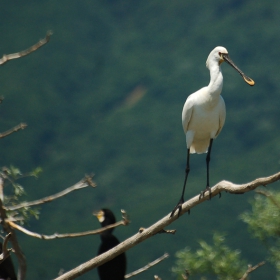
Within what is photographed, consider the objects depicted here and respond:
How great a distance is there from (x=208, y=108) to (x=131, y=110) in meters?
7.27

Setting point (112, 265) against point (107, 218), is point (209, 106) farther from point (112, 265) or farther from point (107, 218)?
point (107, 218)

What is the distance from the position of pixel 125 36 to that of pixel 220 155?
2.91 m

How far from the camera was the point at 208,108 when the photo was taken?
4656mm

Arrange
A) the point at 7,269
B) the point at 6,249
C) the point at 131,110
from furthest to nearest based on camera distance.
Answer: the point at 131,110, the point at 7,269, the point at 6,249

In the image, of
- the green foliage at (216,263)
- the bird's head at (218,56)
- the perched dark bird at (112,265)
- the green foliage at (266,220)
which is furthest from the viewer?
the green foliage at (216,263)

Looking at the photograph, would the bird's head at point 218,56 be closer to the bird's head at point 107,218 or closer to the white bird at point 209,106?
the white bird at point 209,106

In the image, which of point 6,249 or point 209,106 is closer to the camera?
point 6,249

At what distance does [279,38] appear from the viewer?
473 inches

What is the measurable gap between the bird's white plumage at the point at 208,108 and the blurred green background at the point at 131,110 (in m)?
5.41

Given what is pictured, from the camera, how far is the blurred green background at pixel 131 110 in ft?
34.7

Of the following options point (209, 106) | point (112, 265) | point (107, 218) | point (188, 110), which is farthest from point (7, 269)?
point (209, 106)

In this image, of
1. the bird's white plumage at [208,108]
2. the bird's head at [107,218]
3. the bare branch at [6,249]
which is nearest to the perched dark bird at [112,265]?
the bird's head at [107,218]

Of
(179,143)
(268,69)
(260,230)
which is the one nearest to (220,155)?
(179,143)

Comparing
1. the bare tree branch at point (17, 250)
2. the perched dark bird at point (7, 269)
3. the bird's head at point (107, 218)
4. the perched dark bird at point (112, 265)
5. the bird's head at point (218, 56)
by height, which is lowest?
the bare tree branch at point (17, 250)
